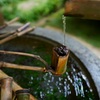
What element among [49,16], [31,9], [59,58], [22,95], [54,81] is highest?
[59,58]

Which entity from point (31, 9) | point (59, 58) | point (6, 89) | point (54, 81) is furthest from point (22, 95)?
point (31, 9)

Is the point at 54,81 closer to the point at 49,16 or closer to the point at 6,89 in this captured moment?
the point at 6,89

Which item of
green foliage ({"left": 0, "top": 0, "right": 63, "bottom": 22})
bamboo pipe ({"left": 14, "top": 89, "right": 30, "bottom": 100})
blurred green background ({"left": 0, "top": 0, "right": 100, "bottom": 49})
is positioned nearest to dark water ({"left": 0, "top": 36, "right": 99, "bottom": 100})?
bamboo pipe ({"left": 14, "top": 89, "right": 30, "bottom": 100})

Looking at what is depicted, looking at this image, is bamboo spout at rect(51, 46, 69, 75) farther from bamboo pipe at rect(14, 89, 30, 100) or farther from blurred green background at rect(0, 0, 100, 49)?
blurred green background at rect(0, 0, 100, 49)

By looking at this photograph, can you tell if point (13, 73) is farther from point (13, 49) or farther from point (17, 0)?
point (17, 0)

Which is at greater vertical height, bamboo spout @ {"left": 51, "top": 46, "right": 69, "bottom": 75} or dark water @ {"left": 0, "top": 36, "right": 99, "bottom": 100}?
bamboo spout @ {"left": 51, "top": 46, "right": 69, "bottom": 75}

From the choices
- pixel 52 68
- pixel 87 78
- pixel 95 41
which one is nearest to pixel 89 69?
pixel 87 78

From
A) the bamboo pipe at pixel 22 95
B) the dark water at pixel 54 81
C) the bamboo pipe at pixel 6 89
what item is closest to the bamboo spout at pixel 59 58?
the bamboo pipe at pixel 22 95

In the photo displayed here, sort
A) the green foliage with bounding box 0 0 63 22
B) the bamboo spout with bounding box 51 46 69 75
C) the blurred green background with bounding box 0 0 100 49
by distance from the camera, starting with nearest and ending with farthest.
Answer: the bamboo spout with bounding box 51 46 69 75 → the blurred green background with bounding box 0 0 100 49 → the green foliage with bounding box 0 0 63 22
